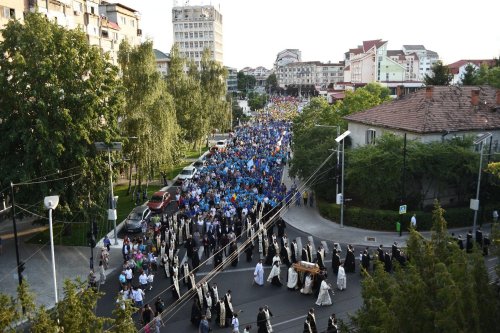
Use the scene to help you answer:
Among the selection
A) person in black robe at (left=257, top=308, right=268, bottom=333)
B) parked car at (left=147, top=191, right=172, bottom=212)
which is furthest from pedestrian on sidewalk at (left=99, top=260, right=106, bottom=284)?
parked car at (left=147, top=191, right=172, bottom=212)

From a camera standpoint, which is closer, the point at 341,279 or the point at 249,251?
the point at 341,279

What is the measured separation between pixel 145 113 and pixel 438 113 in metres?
20.3

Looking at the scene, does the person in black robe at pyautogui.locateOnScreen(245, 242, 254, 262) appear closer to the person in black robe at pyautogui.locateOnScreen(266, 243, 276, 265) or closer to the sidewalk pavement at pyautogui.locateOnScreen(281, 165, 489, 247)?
the person in black robe at pyautogui.locateOnScreen(266, 243, 276, 265)

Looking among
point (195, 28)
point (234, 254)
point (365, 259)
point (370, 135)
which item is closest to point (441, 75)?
point (370, 135)

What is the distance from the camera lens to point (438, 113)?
2994cm

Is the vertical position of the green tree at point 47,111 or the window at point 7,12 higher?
the window at point 7,12

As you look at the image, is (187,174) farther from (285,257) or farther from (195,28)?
(195,28)

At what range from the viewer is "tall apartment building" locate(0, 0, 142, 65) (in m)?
34.8

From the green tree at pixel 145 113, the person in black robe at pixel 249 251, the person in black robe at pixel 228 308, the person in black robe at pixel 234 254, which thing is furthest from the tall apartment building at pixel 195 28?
the person in black robe at pixel 228 308

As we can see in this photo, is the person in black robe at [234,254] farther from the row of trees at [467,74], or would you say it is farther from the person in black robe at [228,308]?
the row of trees at [467,74]

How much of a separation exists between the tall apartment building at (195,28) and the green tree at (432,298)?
10800 centimetres

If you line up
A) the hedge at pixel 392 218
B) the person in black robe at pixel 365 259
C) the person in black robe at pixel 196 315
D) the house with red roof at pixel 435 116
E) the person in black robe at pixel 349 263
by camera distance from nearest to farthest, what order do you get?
the person in black robe at pixel 196 315 < the person in black robe at pixel 365 259 < the person in black robe at pixel 349 263 < the hedge at pixel 392 218 < the house with red roof at pixel 435 116

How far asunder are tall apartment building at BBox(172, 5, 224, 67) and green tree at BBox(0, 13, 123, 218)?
91.5 metres

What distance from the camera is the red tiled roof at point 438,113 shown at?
29.0 meters
